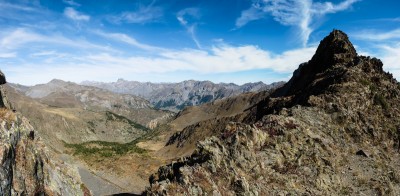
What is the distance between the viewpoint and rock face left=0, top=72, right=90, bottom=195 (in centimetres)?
1905

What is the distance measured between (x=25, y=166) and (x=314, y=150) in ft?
105

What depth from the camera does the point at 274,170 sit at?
35.9 m

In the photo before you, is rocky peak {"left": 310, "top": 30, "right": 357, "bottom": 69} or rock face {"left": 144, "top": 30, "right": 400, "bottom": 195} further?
rocky peak {"left": 310, "top": 30, "right": 357, "bottom": 69}

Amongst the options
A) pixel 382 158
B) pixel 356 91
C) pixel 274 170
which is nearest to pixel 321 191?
pixel 274 170

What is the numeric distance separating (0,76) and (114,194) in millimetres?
51506

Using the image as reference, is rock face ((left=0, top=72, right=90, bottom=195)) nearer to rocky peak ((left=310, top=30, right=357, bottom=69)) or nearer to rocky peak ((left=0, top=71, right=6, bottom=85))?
rocky peak ((left=0, top=71, right=6, bottom=85))

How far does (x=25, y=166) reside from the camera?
2159cm

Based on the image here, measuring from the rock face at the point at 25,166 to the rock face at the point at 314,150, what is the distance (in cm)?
748

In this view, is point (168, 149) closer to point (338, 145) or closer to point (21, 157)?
point (338, 145)

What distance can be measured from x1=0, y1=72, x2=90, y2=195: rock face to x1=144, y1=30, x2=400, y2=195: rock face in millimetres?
7481

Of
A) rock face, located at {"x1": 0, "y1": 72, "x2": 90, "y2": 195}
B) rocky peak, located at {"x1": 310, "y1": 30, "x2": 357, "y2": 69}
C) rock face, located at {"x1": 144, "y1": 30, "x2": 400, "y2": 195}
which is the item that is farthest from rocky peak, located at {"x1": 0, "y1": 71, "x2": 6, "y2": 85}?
rocky peak, located at {"x1": 310, "y1": 30, "x2": 357, "y2": 69}

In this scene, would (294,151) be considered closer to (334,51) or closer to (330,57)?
(330,57)

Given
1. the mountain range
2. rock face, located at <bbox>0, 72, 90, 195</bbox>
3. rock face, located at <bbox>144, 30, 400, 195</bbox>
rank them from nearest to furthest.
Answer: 1. rock face, located at <bbox>0, 72, 90, 195</bbox>
2. the mountain range
3. rock face, located at <bbox>144, 30, 400, 195</bbox>

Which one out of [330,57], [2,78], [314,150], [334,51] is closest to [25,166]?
[2,78]
